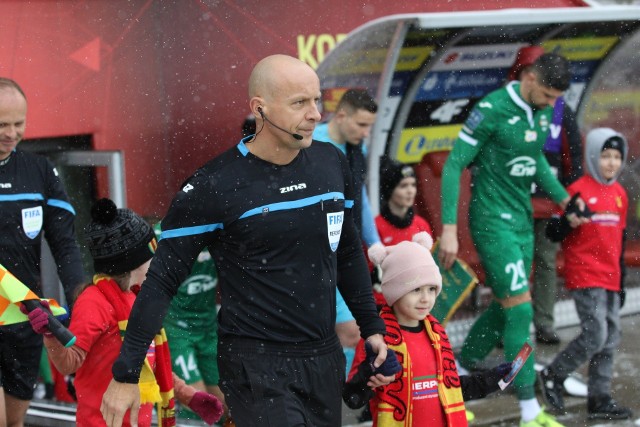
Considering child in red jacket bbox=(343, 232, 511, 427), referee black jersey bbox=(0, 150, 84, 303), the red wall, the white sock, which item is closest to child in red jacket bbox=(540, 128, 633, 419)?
the white sock

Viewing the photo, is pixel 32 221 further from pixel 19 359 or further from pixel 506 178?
pixel 506 178

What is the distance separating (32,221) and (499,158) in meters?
2.67

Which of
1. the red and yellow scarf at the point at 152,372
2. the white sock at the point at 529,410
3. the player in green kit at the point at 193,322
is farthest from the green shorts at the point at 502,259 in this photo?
the red and yellow scarf at the point at 152,372

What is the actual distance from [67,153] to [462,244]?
10.9 ft

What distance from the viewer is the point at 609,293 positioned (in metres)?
6.79

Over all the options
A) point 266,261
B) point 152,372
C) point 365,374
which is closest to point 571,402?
point 365,374

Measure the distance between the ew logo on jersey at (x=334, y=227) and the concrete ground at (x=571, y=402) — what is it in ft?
8.40

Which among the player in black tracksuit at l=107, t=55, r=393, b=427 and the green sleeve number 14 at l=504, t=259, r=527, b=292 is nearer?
the player in black tracksuit at l=107, t=55, r=393, b=427

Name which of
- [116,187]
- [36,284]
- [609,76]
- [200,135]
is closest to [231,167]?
[36,284]

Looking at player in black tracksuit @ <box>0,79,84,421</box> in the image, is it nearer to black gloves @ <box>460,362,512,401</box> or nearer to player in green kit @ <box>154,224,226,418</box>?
player in green kit @ <box>154,224,226,418</box>

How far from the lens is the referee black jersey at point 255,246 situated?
4016mm

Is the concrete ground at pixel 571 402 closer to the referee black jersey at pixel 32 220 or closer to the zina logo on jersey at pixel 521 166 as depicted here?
the zina logo on jersey at pixel 521 166

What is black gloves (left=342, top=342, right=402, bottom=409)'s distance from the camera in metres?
4.30

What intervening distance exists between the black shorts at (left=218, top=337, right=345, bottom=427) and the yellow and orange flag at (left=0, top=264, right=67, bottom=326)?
0.76 m
